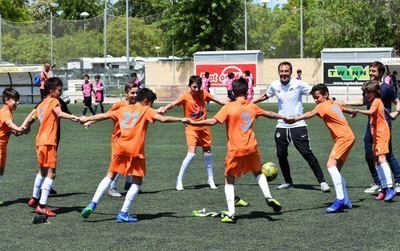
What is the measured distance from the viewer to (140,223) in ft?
32.3

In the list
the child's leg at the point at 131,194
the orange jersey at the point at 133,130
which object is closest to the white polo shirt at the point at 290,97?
the orange jersey at the point at 133,130

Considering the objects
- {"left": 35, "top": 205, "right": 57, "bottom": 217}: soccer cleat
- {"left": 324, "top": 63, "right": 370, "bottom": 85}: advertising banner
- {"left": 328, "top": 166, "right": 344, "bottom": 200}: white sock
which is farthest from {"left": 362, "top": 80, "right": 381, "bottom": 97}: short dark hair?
{"left": 324, "top": 63, "right": 370, "bottom": 85}: advertising banner

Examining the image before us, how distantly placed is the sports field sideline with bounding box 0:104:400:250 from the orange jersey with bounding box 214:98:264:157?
2.96 ft

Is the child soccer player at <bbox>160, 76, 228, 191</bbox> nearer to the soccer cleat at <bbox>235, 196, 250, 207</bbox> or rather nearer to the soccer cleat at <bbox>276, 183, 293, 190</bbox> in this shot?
the soccer cleat at <bbox>276, 183, 293, 190</bbox>

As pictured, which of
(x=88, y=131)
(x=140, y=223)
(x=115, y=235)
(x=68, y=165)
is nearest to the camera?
(x=115, y=235)

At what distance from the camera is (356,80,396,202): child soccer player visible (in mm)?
11375

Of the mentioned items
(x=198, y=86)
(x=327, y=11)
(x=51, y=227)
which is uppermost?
(x=327, y=11)

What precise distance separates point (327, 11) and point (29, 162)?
46801 millimetres

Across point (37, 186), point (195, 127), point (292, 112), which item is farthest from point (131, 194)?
point (292, 112)

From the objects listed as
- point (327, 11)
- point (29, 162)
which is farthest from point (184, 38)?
point (29, 162)

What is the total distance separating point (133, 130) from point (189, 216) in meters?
1.36

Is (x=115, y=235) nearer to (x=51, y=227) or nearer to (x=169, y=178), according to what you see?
(x=51, y=227)

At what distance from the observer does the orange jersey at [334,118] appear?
35.4 feet

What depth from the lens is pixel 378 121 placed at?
37.7ft
